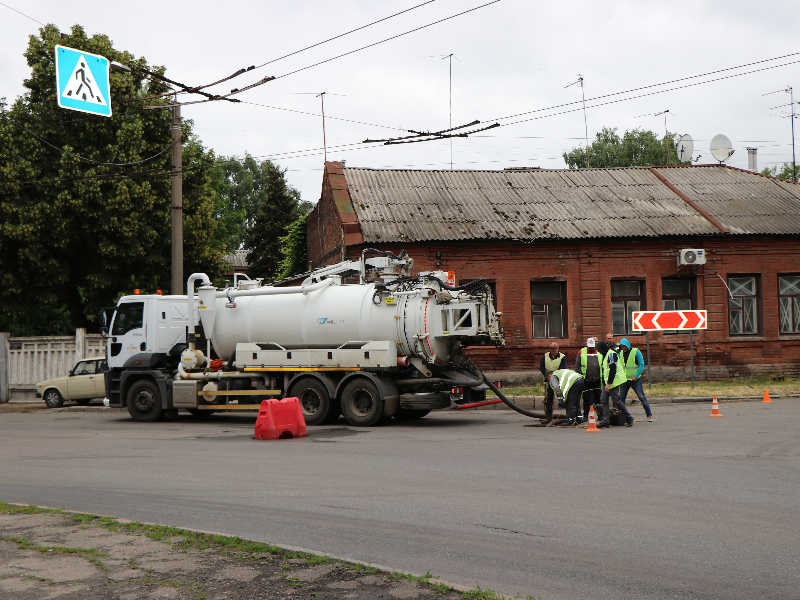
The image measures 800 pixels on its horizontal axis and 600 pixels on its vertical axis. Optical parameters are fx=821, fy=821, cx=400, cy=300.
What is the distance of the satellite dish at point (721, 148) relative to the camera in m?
32.6

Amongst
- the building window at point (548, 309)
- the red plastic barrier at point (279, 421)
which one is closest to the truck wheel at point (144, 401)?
the red plastic barrier at point (279, 421)

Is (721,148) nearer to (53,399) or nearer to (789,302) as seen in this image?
(789,302)

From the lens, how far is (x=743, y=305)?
26375mm

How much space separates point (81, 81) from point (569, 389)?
32.1 feet

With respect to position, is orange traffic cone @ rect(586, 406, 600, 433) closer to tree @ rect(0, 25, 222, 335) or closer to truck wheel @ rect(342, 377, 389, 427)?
truck wheel @ rect(342, 377, 389, 427)

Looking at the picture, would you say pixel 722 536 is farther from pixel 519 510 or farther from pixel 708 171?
pixel 708 171

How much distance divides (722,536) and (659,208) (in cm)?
2217

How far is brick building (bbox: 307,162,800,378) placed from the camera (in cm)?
2519

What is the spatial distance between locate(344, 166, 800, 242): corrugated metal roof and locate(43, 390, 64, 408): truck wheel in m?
10.0

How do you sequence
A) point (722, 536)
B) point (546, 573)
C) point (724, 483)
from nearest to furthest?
1. point (546, 573)
2. point (722, 536)
3. point (724, 483)

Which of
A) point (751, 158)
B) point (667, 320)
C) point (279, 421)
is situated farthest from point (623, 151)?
point (279, 421)

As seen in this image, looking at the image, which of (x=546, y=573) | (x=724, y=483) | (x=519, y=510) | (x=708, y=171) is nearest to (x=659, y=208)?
Answer: (x=708, y=171)

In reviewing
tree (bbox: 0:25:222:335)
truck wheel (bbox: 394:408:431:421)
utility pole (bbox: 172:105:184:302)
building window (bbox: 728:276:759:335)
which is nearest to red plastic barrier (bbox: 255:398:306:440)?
truck wheel (bbox: 394:408:431:421)

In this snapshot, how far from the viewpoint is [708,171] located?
30.9 metres
